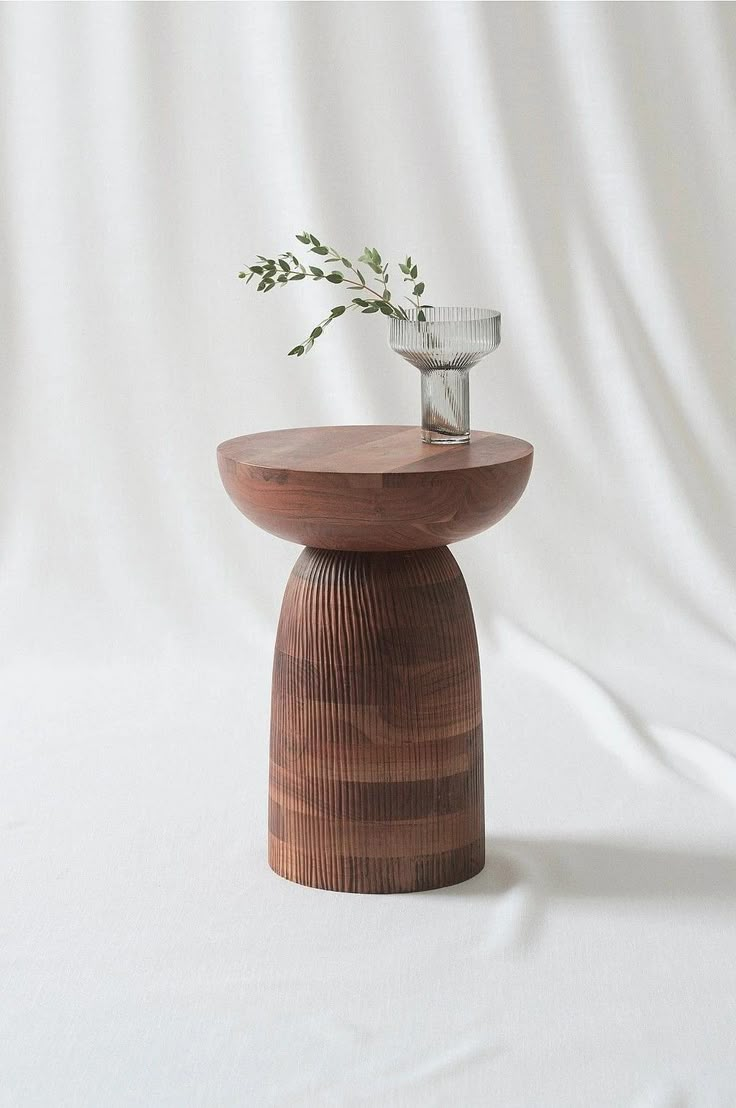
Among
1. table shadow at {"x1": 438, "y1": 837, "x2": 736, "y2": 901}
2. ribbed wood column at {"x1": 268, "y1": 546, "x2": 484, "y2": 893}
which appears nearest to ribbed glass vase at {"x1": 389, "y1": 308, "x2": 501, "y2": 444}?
ribbed wood column at {"x1": 268, "y1": 546, "x2": 484, "y2": 893}

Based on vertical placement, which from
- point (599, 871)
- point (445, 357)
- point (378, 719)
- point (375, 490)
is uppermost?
point (445, 357)

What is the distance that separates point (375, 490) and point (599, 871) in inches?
22.3

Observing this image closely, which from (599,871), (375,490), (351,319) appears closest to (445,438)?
(375,490)

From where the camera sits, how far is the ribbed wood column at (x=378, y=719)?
5.07 feet

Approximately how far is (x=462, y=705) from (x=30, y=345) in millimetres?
1546

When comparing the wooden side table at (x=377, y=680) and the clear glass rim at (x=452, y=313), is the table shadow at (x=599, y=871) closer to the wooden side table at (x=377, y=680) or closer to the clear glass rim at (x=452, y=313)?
the wooden side table at (x=377, y=680)

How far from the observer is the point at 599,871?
65.8 inches

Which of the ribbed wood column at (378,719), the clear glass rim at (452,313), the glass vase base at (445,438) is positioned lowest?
the ribbed wood column at (378,719)

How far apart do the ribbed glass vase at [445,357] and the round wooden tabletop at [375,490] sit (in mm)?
37

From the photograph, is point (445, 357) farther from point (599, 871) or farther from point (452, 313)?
point (599, 871)

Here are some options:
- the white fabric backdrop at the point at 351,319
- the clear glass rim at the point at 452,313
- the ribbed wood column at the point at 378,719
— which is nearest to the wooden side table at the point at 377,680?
the ribbed wood column at the point at 378,719

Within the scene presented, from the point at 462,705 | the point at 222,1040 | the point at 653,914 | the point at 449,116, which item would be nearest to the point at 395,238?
the point at 449,116

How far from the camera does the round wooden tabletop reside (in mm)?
1436

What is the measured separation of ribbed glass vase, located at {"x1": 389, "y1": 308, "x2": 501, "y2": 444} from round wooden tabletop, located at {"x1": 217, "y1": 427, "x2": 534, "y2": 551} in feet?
0.12
